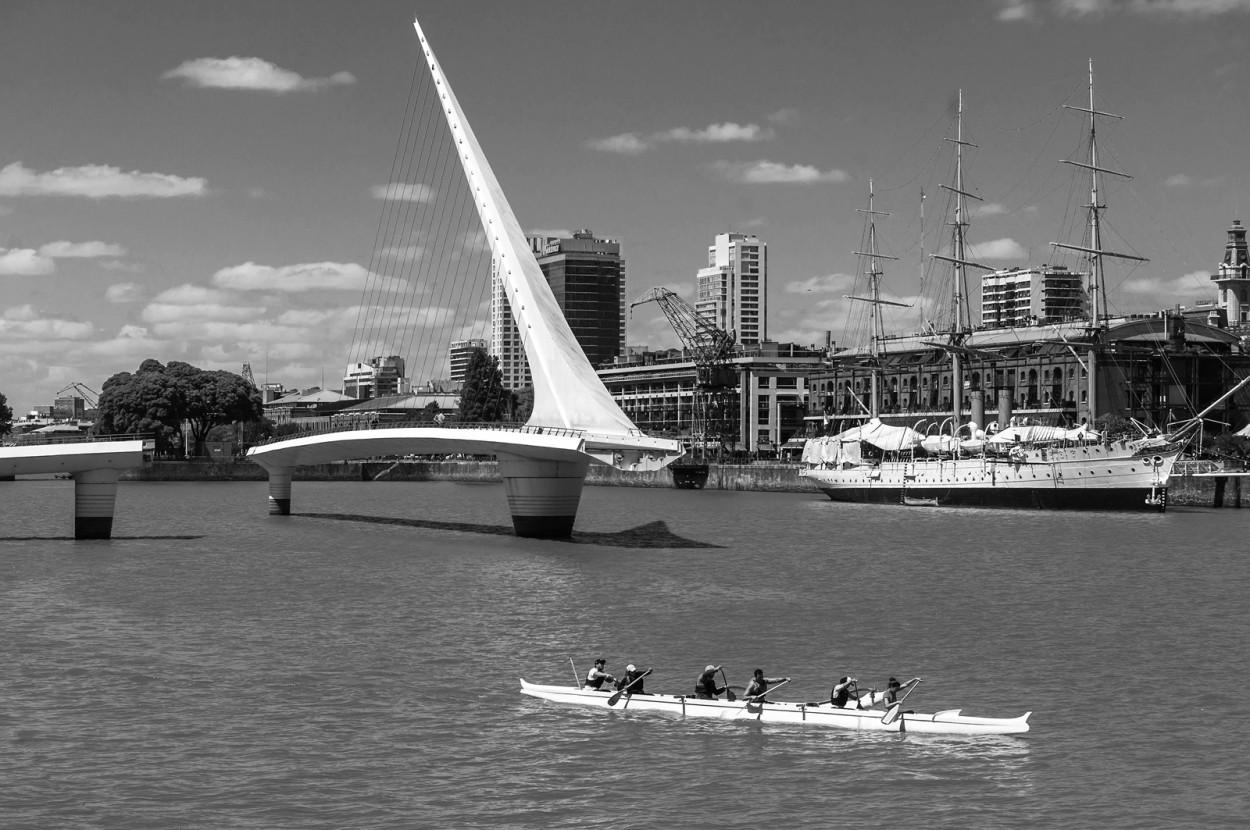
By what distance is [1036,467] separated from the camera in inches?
4483

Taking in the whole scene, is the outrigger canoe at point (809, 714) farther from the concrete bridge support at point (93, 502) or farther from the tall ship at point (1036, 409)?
the tall ship at point (1036, 409)

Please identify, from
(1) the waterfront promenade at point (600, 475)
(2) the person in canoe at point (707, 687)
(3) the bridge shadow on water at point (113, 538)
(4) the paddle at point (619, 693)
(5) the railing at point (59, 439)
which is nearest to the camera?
(2) the person in canoe at point (707, 687)

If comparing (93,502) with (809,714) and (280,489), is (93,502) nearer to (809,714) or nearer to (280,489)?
(280,489)

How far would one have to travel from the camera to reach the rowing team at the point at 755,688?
103 ft

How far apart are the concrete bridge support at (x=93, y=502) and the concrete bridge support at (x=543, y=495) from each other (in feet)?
69.6

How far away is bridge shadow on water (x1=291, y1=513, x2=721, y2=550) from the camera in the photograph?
77750 mm

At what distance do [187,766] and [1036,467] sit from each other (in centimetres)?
9499

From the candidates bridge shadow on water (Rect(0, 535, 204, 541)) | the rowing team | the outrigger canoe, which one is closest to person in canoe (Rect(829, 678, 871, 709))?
the rowing team

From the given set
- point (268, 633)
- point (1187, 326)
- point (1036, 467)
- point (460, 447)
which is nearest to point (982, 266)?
point (1036, 467)

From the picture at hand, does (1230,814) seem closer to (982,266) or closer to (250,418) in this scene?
(982,266)

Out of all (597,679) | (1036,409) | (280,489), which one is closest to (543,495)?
(280,489)

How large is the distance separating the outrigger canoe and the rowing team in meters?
0.23

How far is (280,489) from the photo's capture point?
109 meters

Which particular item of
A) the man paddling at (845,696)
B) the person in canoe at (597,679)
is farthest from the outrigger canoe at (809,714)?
the person in canoe at (597,679)
